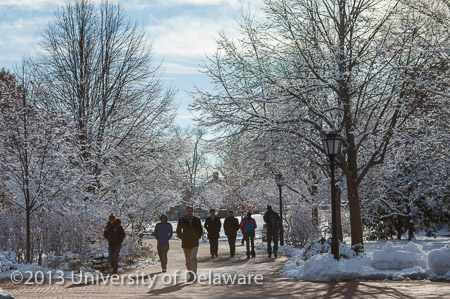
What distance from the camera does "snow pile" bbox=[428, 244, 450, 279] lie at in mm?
11336

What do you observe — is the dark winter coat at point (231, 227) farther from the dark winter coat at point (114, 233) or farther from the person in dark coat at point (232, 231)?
the dark winter coat at point (114, 233)

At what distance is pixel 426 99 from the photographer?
16203 millimetres

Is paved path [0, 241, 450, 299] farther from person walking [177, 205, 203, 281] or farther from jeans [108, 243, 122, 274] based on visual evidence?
jeans [108, 243, 122, 274]

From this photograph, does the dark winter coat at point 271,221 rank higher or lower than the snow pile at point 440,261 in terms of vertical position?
higher

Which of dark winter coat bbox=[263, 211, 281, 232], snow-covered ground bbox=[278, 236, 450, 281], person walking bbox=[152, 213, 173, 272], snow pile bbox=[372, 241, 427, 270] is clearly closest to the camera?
snow-covered ground bbox=[278, 236, 450, 281]

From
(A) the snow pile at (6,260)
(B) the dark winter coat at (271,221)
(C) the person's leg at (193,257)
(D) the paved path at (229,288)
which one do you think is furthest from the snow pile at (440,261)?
(A) the snow pile at (6,260)

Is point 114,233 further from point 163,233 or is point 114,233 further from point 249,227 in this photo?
point 249,227

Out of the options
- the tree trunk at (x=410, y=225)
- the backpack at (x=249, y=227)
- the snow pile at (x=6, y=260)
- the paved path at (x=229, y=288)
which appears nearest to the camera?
the paved path at (x=229, y=288)

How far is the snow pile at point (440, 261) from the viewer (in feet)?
37.2

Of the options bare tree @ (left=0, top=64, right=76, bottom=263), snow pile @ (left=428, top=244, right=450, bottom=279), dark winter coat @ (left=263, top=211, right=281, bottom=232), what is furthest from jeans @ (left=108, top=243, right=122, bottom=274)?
snow pile @ (left=428, top=244, right=450, bottom=279)

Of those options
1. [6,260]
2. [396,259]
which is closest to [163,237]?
[6,260]

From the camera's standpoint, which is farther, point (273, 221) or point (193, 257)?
point (273, 221)

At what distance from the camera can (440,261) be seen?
37.4ft

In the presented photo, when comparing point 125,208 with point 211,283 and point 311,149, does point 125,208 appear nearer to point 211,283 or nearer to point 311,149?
point 311,149
